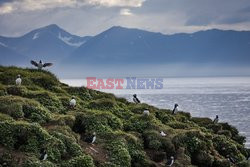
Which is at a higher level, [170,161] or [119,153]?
[119,153]

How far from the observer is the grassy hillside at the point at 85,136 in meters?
19.8

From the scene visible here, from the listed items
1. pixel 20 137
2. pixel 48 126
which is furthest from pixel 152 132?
pixel 20 137

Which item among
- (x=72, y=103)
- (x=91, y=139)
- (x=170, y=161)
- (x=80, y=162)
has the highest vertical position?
(x=72, y=103)

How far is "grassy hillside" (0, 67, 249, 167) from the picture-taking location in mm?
19766

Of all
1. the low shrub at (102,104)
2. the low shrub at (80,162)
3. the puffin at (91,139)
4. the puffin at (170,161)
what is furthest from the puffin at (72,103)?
the low shrub at (80,162)

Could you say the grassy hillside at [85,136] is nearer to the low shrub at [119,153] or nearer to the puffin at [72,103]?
the low shrub at [119,153]

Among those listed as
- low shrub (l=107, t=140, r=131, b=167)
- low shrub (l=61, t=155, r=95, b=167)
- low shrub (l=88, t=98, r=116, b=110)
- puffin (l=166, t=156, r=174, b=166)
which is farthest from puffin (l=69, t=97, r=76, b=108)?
low shrub (l=61, t=155, r=95, b=167)

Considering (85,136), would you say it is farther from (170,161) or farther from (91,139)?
(170,161)

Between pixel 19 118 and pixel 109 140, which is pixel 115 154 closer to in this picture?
pixel 109 140

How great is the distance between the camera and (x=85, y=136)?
2333cm

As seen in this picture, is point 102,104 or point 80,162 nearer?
point 80,162

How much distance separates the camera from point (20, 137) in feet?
65.7

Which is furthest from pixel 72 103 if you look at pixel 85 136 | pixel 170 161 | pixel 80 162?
pixel 80 162

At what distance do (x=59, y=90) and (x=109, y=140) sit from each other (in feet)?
30.7
